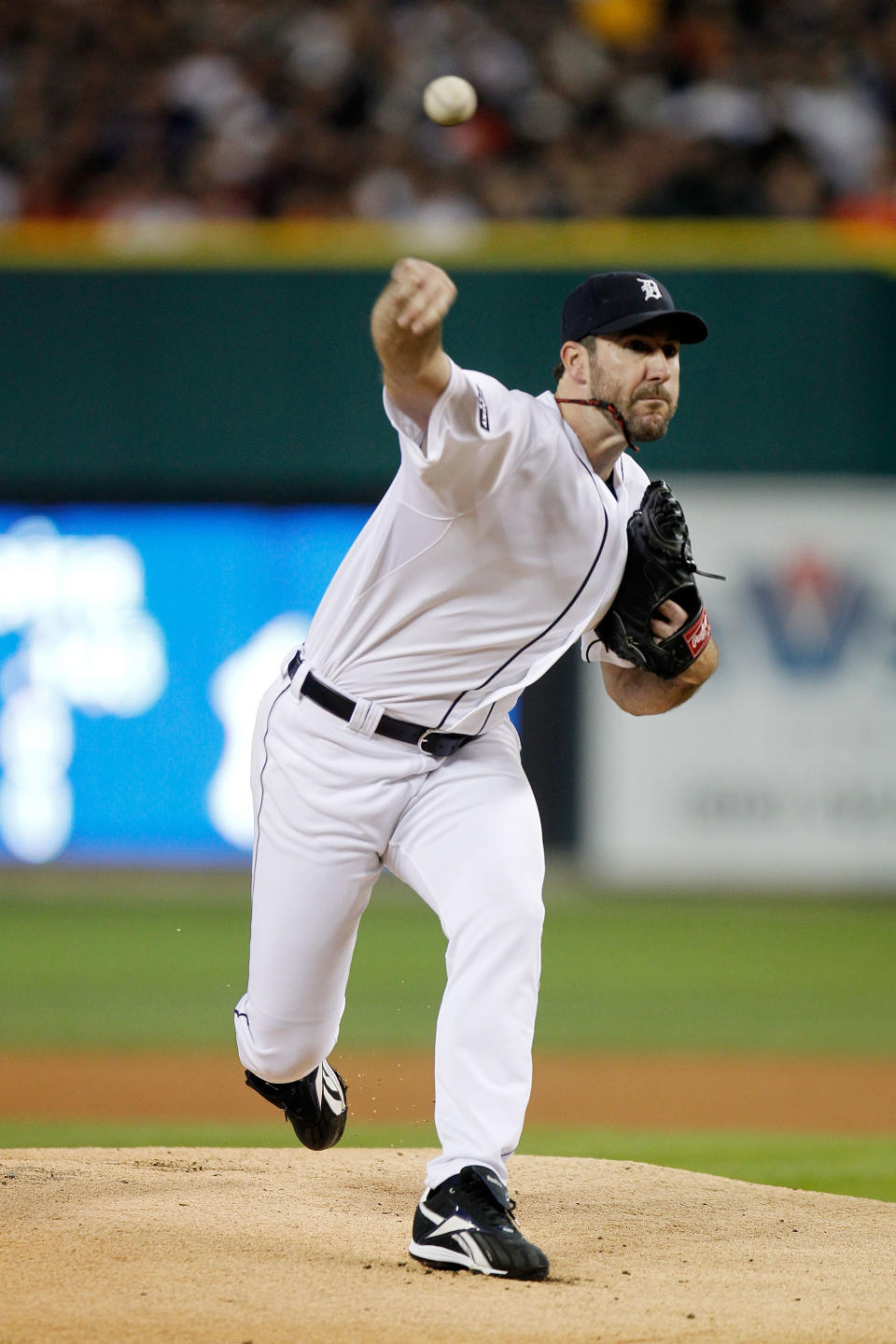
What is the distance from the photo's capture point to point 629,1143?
218 inches

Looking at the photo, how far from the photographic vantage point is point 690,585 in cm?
375

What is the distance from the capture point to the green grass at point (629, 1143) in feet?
16.9

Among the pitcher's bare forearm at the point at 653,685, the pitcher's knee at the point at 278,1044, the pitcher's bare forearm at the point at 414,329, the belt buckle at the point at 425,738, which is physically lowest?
the pitcher's knee at the point at 278,1044

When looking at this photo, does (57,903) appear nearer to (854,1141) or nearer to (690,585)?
(854,1141)

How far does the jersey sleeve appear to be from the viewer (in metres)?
3.22

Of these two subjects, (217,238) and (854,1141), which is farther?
(217,238)

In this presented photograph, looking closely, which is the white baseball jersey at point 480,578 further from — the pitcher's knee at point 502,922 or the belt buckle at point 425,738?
the pitcher's knee at point 502,922

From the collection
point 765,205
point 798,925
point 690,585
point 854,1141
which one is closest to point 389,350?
point 690,585

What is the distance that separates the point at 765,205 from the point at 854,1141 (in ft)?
21.8

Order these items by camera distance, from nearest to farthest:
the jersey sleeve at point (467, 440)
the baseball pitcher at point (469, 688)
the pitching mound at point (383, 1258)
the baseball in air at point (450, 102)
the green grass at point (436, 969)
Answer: the pitching mound at point (383, 1258), the jersey sleeve at point (467, 440), the baseball pitcher at point (469, 688), the baseball in air at point (450, 102), the green grass at point (436, 969)

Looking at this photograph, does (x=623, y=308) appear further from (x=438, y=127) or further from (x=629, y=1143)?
(x=438, y=127)

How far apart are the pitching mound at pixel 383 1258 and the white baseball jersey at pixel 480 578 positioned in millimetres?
1085

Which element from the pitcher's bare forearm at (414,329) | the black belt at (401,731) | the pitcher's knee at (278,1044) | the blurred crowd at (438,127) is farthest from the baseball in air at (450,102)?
the blurred crowd at (438,127)

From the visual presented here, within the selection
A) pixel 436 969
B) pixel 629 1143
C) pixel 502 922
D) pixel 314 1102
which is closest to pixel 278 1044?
pixel 314 1102
